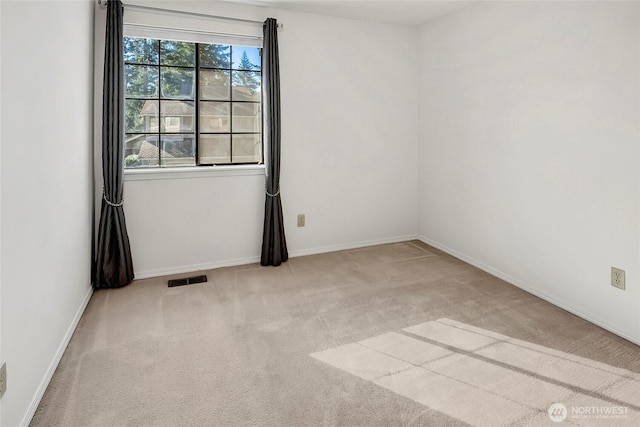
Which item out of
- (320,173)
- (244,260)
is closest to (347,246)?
(320,173)

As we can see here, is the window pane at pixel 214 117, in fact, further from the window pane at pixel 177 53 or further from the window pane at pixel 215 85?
the window pane at pixel 177 53

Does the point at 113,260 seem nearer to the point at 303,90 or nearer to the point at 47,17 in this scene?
the point at 47,17

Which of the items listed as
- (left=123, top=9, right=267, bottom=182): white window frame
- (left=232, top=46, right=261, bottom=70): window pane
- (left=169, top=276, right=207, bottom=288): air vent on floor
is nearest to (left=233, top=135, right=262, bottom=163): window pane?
(left=123, top=9, right=267, bottom=182): white window frame

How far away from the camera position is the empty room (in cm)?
175

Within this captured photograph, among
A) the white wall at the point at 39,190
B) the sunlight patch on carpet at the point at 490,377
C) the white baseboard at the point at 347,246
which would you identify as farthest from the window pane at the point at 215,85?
the sunlight patch on carpet at the point at 490,377

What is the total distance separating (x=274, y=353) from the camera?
217 centimetres

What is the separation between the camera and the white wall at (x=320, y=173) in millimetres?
3393

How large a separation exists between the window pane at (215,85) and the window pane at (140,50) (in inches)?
15.9

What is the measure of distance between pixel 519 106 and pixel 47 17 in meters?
3.06

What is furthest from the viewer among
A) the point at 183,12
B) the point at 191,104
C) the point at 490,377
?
the point at 191,104

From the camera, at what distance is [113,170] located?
9.91ft

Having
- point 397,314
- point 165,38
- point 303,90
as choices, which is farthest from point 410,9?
point 397,314

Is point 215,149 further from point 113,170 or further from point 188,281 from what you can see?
point 188,281

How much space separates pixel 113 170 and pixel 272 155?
1285 mm
